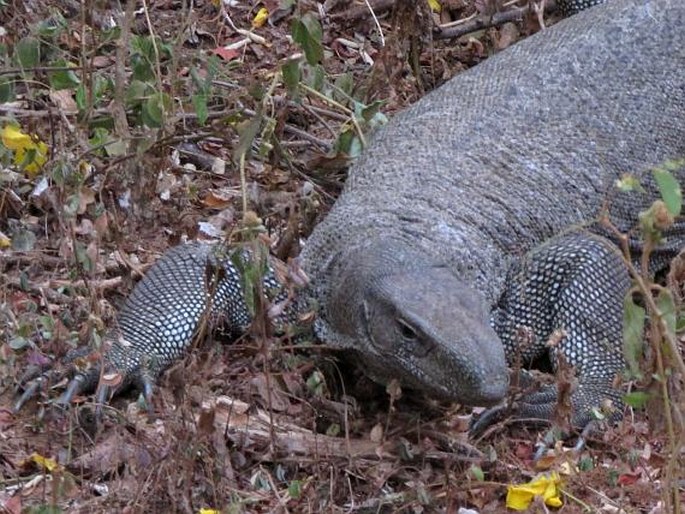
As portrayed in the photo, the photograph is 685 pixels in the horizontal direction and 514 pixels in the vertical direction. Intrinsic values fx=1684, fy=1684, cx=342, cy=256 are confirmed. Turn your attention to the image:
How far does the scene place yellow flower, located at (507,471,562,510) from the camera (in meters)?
5.52

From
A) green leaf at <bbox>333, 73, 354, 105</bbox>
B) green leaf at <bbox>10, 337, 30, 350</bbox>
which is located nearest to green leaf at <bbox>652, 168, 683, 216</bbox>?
green leaf at <bbox>10, 337, 30, 350</bbox>

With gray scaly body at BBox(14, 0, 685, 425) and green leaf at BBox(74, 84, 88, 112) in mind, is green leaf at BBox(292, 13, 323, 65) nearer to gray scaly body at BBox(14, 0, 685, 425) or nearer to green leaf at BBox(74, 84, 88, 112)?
gray scaly body at BBox(14, 0, 685, 425)

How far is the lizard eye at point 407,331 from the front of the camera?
226 inches

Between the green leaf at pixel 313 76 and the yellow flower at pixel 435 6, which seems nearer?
the green leaf at pixel 313 76

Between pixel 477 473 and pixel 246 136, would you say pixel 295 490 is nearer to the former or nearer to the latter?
pixel 477 473

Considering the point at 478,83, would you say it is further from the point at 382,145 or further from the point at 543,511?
the point at 543,511

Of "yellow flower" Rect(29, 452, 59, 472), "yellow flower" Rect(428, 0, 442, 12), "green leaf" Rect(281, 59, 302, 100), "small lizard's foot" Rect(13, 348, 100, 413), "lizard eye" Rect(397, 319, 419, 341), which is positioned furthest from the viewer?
"yellow flower" Rect(428, 0, 442, 12)

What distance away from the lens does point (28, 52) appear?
22.6 ft

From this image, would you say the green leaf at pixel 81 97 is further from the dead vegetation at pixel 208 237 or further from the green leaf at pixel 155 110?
the green leaf at pixel 155 110

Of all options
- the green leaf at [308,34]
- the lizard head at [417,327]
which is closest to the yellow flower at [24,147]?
the green leaf at [308,34]

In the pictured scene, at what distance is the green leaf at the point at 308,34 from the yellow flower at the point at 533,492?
2128mm

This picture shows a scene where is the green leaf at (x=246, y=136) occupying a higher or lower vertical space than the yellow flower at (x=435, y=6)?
higher

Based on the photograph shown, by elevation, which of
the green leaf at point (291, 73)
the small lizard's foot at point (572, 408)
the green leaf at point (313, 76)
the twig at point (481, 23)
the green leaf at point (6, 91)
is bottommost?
the small lizard's foot at point (572, 408)

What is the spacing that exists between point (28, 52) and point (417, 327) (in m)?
2.22
